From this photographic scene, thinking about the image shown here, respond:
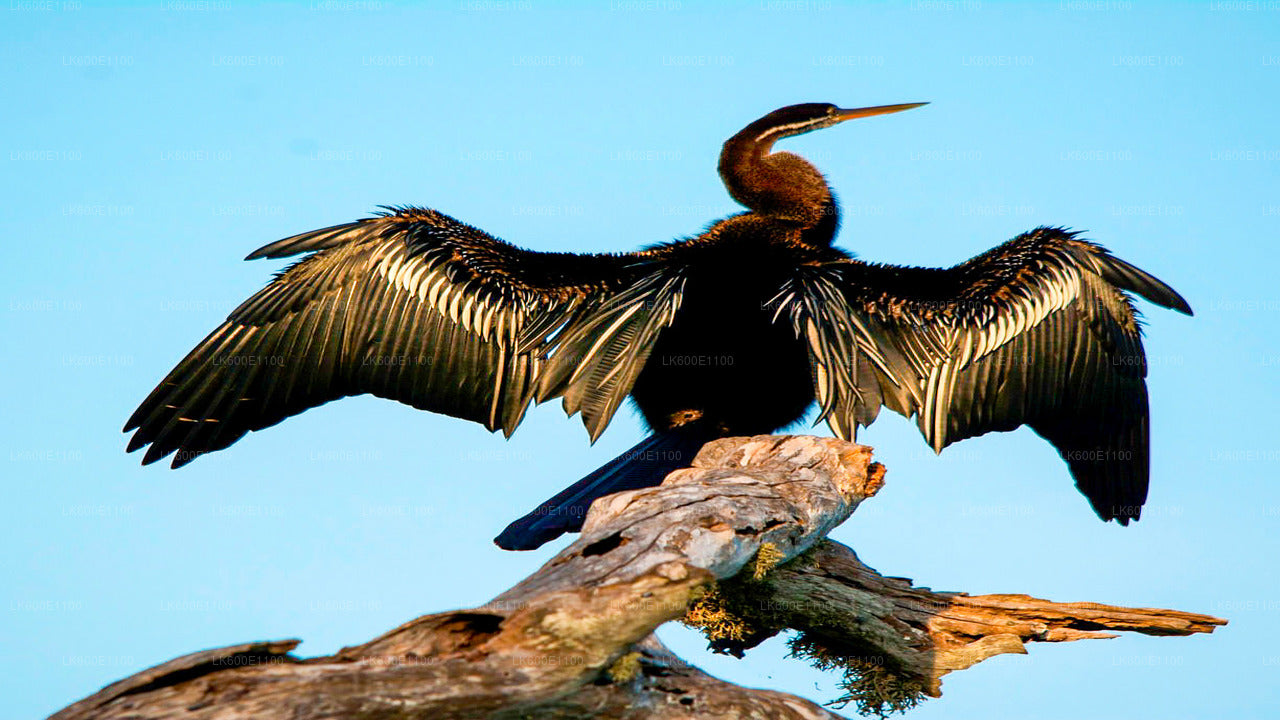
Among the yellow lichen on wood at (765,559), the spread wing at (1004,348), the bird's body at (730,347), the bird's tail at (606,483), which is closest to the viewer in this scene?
the yellow lichen on wood at (765,559)

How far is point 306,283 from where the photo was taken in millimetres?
6242

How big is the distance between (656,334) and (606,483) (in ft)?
Result: 2.53

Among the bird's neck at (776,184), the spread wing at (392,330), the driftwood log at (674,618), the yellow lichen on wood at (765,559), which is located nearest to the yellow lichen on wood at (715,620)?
the driftwood log at (674,618)

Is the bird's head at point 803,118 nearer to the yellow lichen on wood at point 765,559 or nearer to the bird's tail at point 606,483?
the bird's tail at point 606,483

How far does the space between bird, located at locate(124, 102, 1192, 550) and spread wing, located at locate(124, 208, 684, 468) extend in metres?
0.01

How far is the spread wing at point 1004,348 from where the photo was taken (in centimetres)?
572

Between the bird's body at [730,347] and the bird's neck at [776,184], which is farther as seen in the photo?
→ the bird's neck at [776,184]

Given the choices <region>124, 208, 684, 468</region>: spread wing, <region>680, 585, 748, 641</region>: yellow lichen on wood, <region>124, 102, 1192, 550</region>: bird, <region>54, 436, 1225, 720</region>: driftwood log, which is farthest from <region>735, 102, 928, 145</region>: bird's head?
<region>680, 585, 748, 641</region>: yellow lichen on wood

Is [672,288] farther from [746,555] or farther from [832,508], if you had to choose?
[746,555]

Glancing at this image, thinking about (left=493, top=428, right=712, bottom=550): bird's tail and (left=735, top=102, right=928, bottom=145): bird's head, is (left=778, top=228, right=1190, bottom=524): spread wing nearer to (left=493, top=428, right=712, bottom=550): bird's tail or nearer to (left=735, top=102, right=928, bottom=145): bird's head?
(left=493, top=428, right=712, bottom=550): bird's tail

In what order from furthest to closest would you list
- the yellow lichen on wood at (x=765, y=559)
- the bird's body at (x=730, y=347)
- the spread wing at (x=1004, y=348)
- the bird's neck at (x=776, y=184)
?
the bird's neck at (x=776, y=184) < the bird's body at (x=730, y=347) < the spread wing at (x=1004, y=348) < the yellow lichen on wood at (x=765, y=559)

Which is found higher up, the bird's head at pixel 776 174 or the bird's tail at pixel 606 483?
the bird's head at pixel 776 174

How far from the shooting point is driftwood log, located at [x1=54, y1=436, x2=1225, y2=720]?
2.92 meters

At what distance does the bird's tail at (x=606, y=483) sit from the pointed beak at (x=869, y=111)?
2963 mm
